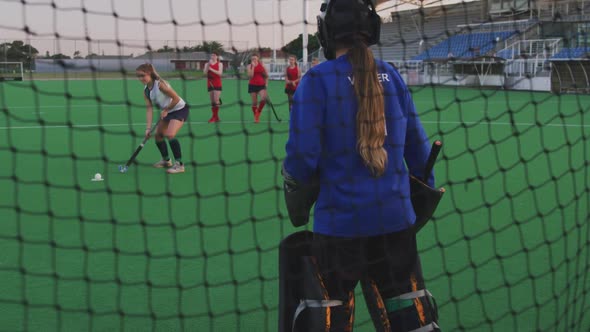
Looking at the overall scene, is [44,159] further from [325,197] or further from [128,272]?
[325,197]

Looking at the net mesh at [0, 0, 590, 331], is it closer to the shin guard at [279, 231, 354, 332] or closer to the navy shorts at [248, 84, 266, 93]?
the shin guard at [279, 231, 354, 332]

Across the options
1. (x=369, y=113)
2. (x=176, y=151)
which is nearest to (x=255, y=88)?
(x=176, y=151)

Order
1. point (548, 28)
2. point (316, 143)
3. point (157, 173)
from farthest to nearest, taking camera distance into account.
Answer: point (157, 173) → point (548, 28) → point (316, 143)

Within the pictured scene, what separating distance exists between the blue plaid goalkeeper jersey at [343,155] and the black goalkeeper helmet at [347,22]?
99 millimetres

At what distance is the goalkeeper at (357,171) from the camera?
7.50 feet

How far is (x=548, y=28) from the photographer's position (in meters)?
4.19

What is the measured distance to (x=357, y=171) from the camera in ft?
7.65

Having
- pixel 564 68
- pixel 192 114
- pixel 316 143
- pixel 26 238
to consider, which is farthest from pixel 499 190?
pixel 564 68

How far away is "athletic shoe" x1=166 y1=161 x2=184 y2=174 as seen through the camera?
811 cm

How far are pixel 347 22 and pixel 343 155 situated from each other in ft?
1.59

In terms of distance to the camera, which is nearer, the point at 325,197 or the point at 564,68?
the point at 325,197

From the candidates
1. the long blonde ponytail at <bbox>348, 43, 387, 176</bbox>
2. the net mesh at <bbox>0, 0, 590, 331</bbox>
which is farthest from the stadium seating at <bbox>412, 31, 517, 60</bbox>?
the long blonde ponytail at <bbox>348, 43, 387, 176</bbox>

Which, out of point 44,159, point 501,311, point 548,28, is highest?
point 548,28

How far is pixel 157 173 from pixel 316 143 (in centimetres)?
622
